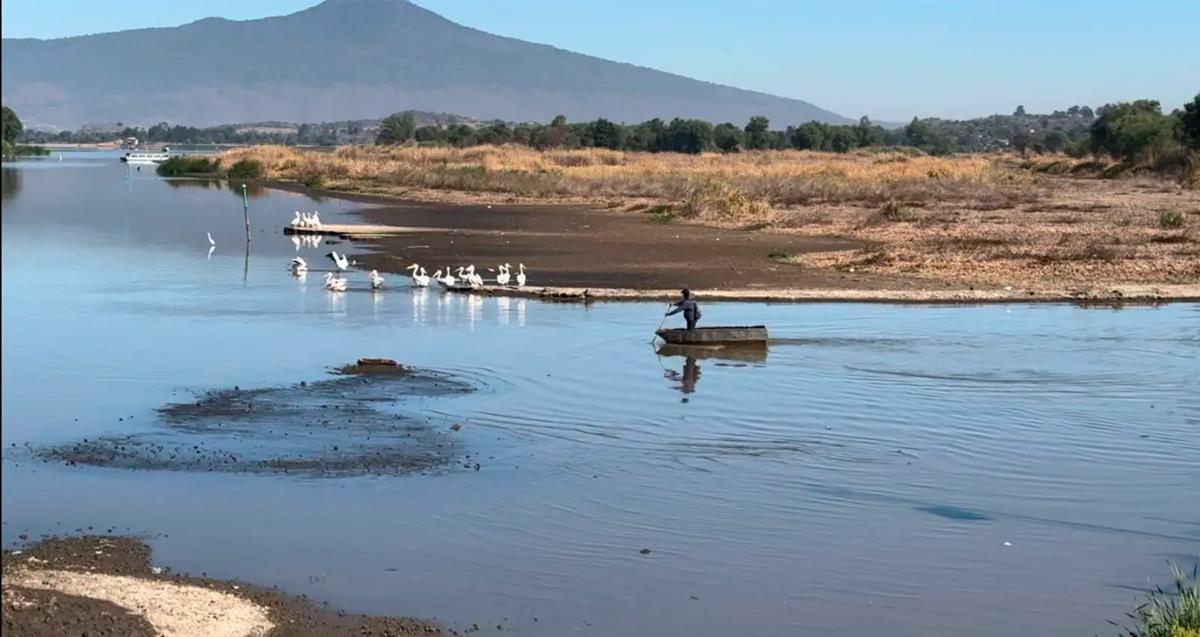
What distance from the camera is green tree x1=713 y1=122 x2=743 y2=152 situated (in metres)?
117

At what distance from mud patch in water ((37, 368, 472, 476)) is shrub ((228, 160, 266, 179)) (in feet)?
241

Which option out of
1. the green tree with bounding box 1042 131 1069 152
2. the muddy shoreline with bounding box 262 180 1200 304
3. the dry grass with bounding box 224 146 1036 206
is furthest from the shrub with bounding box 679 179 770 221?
the green tree with bounding box 1042 131 1069 152

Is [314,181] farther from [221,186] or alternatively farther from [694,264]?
[694,264]

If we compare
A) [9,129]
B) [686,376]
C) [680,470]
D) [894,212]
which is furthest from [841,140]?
[680,470]

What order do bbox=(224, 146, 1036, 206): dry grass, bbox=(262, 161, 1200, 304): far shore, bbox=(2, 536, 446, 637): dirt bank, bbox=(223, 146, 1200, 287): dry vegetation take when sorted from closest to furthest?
bbox=(2, 536, 446, 637): dirt bank → bbox=(262, 161, 1200, 304): far shore → bbox=(223, 146, 1200, 287): dry vegetation → bbox=(224, 146, 1036, 206): dry grass

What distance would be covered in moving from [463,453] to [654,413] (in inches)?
124

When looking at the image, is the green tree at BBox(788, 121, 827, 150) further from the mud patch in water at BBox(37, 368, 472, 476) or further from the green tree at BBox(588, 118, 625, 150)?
the mud patch in water at BBox(37, 368, 472, 476)

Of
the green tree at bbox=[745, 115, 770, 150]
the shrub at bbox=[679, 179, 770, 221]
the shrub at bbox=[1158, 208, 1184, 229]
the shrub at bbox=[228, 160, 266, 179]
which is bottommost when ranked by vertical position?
the shrub at bbox=[228, 160, 266, 179]

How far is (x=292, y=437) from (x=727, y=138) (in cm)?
10519

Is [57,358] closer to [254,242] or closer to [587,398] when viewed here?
[587,398]

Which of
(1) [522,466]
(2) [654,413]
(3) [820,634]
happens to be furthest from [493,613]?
(2) [654,413]

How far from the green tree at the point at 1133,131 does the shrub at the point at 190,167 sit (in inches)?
2051

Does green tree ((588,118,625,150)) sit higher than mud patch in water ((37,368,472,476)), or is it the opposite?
green tree ((588,118,625,150))

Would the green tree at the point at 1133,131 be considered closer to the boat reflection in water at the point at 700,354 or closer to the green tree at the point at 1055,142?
the green tree at the point at 1055,142
